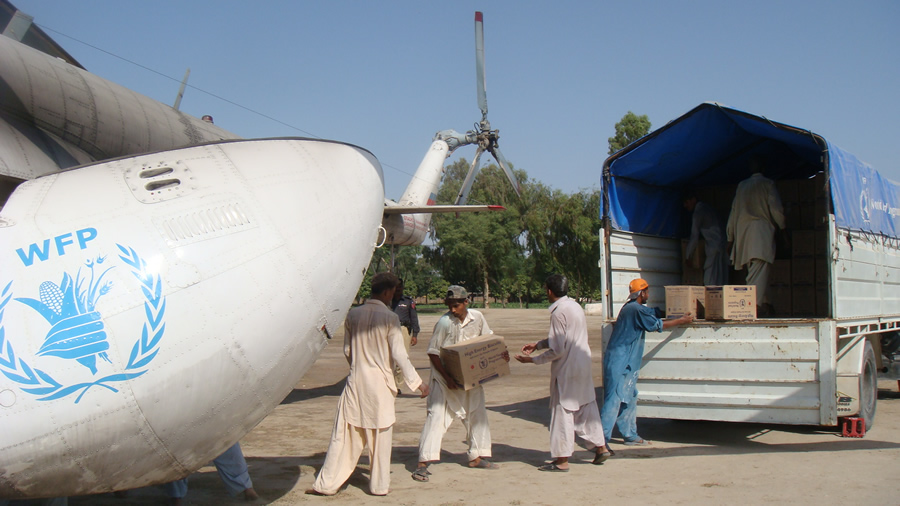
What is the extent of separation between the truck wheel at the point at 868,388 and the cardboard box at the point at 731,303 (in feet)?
4.66

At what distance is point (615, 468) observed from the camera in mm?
5887

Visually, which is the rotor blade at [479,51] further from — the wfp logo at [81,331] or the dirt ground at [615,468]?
the wfp logo at [81,331]

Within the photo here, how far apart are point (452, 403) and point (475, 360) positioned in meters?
0.49

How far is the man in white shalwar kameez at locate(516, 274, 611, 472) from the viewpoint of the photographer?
227 inches

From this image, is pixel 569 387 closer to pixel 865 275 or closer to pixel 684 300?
pixel 684 300

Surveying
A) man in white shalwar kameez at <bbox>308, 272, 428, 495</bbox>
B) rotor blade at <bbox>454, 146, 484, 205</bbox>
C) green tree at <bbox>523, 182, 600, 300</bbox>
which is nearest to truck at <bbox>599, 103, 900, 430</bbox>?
man in white shalwar kameez at <bbox>308, 272, 428, 495</bbox>

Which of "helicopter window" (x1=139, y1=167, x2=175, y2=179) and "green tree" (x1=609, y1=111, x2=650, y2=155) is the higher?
"green tree" (x1=609, y1=111, x2=650, y2=155)

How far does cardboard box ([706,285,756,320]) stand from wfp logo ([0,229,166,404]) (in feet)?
16.7

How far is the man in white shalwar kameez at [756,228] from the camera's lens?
26.0ft

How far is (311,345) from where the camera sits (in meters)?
4.34

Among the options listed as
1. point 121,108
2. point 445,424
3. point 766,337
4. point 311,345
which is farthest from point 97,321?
point 766,337

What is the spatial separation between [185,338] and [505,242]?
4211cm

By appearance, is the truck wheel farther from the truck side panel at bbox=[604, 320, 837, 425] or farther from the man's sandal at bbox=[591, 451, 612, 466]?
the man's sandal at bbox=[591, 451, 612, 466]

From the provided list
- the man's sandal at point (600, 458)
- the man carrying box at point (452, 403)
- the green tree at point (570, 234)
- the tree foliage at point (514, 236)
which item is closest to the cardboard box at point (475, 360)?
the man carrying box at point (452, 403)
